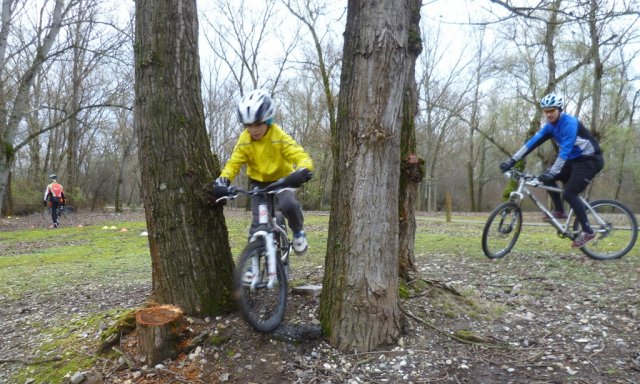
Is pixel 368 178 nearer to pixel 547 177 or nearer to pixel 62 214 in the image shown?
pixel 547 177

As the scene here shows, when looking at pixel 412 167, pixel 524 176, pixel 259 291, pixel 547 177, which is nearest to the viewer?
pixel 259 291

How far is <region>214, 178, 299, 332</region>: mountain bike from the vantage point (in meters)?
3.26

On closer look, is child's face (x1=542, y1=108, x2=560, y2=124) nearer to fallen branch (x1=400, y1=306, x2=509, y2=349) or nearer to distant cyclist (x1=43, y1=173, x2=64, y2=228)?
fallen branch (x1=400, y1=306, x2=509, y2=349)

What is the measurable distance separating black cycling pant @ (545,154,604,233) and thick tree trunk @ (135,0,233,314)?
478cm

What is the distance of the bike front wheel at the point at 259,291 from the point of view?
3217 mm

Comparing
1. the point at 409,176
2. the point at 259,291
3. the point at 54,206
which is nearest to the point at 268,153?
the point at 259,291

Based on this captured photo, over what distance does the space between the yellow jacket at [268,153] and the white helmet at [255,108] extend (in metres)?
0.18

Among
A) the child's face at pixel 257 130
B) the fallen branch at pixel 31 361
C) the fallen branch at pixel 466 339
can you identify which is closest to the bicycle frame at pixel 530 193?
the fallen branch at pixel 466 339

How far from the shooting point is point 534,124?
2206cm

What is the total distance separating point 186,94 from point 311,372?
233 centimetres

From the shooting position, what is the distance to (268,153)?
3.84m

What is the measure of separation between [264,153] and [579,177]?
4.29 m

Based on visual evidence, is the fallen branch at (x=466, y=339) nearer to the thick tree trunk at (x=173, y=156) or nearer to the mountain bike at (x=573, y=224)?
the thick tree trunk at (x=173, y=156)

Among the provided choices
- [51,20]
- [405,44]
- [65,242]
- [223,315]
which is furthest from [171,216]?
[51,20]
